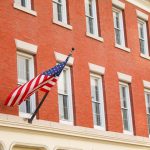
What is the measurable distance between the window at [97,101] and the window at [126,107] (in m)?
1.57

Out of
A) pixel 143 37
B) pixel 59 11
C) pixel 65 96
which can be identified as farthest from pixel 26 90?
pixel 143 37

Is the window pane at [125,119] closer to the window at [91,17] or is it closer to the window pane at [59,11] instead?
the window at [91,17]

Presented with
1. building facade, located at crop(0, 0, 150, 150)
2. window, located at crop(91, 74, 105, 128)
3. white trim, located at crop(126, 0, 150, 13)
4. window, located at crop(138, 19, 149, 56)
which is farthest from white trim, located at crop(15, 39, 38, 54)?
window, located at crop(138, 19, 149, 56)

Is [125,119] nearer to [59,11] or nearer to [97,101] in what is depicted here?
[97,101]

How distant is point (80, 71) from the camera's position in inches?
812

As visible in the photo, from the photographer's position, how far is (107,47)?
74.1 feet

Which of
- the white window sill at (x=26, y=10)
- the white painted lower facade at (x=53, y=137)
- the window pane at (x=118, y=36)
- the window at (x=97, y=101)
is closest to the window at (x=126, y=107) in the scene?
the white painted lower facade at (x=53, y=137)

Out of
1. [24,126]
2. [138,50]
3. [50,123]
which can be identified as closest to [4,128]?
→ [24,126]

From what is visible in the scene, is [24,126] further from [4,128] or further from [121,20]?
[121,20]

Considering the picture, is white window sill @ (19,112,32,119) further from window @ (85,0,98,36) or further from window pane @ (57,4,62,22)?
window @ (85,0,98,36)

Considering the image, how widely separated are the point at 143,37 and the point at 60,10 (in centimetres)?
608

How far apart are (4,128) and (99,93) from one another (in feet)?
19.6

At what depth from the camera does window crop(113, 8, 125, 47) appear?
78.4 ft

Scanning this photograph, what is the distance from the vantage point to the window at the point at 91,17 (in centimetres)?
2220
